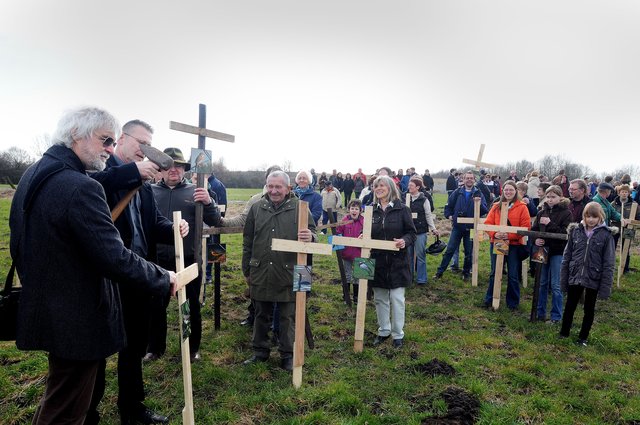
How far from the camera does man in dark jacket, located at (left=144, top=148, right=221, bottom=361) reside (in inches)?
188

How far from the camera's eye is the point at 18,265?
8.23 feet

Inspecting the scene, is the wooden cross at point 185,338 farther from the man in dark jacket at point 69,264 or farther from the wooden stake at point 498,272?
the wooden stake at point 498,272

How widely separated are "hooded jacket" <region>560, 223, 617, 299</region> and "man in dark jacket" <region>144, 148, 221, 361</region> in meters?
5.20

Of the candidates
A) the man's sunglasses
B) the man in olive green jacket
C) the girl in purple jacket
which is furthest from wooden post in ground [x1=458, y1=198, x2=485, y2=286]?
the man's sunglasses

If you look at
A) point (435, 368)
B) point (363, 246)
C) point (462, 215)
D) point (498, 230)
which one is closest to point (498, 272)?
point (498, 230)

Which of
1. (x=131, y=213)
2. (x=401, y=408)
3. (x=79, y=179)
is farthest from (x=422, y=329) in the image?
(x=79, y=179)

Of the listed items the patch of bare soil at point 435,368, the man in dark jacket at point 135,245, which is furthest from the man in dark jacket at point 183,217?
the patch of bare soil at point 435,368

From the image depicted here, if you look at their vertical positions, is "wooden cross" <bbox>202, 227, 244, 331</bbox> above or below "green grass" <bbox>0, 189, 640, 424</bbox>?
above

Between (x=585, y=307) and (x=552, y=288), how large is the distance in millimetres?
910

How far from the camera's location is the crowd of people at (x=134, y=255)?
Result: 2381 millimetres

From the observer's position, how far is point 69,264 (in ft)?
7.87

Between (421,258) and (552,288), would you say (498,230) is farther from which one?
(421,258)

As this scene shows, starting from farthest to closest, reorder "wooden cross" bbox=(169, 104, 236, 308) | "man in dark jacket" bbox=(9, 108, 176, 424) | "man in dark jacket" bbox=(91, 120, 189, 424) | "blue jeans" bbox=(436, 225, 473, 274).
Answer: "blue jeans" bbox=(436, 225, 473, 274), "wooden cross" bbox=(169, 104, 236, 308), "man in dark jacket" bbox=(91, 120, 189, 424), "man in dark jacket" bbox=(9, 108, 176, 424)

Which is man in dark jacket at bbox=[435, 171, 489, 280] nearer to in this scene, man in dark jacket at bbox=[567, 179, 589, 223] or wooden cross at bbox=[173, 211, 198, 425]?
man in dark jacket at bbox=[567, 179, 589, 223]
